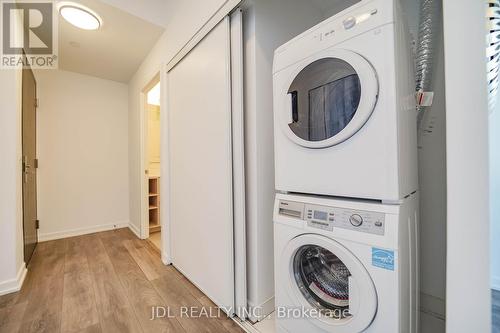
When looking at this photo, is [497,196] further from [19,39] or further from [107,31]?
[19,39]

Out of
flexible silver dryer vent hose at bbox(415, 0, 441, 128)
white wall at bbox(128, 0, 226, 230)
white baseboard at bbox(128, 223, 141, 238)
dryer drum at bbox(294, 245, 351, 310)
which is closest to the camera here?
dryer drum at bbox(294, 245, 351, 310)

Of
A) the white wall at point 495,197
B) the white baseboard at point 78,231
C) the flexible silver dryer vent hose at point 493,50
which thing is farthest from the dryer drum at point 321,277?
the white baseboard at point 78,231

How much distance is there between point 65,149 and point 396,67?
3.95 metres

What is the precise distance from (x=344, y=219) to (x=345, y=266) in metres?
0.26

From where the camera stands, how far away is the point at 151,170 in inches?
130

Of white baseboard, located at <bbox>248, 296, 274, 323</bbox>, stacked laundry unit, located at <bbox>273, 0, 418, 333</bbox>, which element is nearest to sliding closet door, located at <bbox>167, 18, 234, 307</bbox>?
white baseboard, located at <bbox>248, 296, 274, 323</bbox>

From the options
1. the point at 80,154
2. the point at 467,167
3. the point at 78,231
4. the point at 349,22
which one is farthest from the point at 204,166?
the point at 78,231

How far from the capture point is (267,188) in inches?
54.8

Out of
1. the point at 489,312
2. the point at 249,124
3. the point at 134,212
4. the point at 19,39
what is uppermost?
the point at 19,39

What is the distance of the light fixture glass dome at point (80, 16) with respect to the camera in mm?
1796

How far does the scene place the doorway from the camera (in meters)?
2.85

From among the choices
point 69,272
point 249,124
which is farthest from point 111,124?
point 249,124

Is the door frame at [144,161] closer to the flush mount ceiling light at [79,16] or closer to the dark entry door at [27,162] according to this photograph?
the flush mount ceiling light at [79,16]

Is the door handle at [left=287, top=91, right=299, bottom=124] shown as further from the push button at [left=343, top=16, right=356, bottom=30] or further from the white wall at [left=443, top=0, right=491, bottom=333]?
the white wall at [left=443, top=0, right=491, bottom=333]
